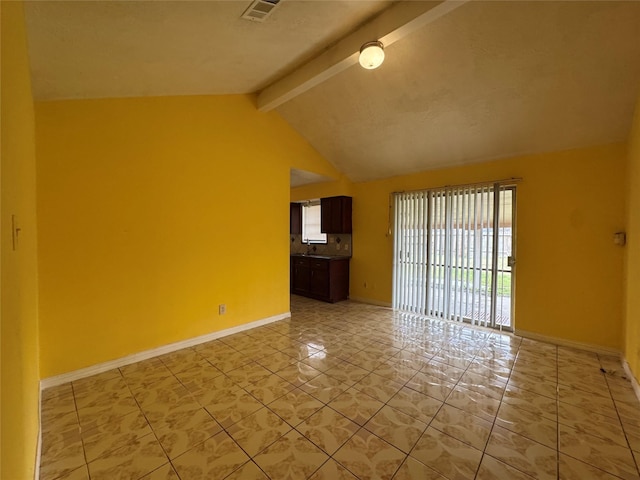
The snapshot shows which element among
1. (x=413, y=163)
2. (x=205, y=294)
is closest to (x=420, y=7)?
(x=413, y=163)

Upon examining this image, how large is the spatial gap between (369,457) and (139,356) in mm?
2467

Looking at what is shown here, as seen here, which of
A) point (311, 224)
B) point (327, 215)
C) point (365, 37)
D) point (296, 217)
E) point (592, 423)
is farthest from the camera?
point (296, 217)

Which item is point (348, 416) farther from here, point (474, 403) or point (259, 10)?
point (259, 10)

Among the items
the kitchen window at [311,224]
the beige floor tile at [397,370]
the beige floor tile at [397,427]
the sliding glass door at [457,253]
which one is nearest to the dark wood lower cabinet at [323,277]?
the kitchen window at [311,224]

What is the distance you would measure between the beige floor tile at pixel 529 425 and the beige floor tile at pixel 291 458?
4.27 feet

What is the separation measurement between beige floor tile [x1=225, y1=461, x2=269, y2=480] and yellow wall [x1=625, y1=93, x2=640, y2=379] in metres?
3.02

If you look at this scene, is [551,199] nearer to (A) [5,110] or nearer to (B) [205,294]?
(B) [205,294]

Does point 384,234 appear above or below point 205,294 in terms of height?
above

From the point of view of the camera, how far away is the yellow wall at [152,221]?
2.38m

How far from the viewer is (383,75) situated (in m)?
2.90

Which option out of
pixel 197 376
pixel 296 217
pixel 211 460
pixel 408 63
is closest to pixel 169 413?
pixel 197 376

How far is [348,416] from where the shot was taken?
1.96m

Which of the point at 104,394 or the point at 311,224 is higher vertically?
the point at 311,224

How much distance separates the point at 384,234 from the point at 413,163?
1.31m
